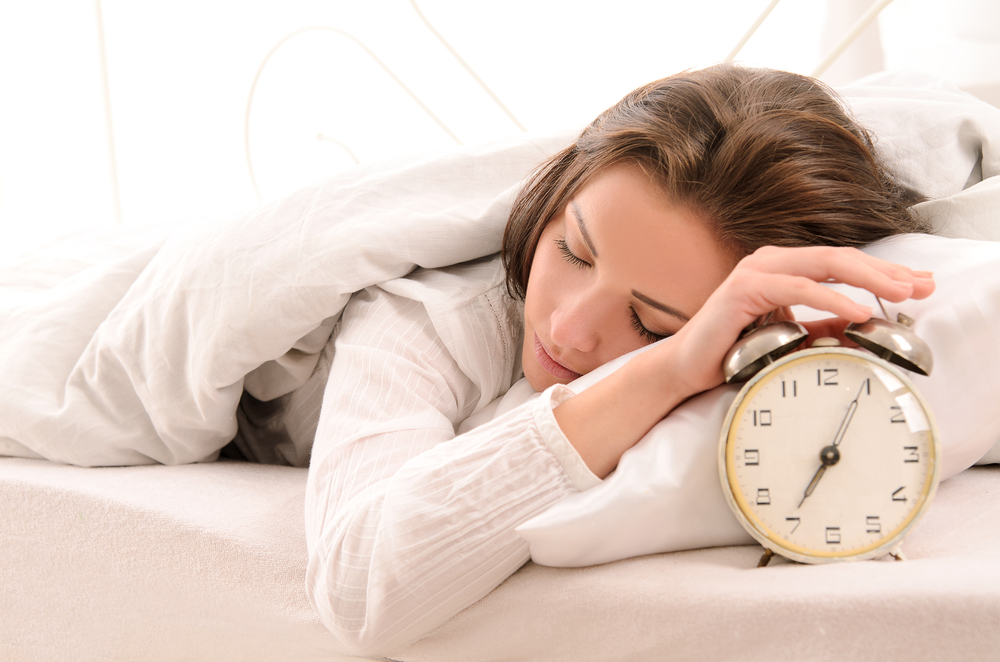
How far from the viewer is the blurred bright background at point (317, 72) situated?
156 centimetres

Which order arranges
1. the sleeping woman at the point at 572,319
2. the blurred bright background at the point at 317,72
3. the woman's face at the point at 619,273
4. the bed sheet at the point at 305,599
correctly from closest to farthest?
the bed sheet at the point at 305,599 → the sleeping woman at the point at 572,319 → the woman's face at the point at 619,273 → the blurred bright background at the point at 317,72

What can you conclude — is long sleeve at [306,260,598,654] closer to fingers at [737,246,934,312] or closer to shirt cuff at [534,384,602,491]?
shirt cuff at [534,384,602,491]

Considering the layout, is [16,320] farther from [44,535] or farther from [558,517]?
[558,517]

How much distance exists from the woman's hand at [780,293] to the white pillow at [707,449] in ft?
0.15

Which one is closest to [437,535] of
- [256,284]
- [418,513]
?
[418,513]

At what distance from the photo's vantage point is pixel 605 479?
0.57 metres

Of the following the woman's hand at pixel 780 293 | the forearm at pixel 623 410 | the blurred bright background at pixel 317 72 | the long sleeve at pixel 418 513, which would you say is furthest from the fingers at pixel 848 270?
the blurred bright background at pixel 317 72

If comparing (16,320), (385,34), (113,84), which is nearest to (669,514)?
(16,320)

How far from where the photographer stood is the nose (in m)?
0.69

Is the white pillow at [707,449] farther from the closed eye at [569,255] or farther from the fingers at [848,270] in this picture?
the closed eye at [569,255]

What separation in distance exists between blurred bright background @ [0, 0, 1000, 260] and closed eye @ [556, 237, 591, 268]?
64cm

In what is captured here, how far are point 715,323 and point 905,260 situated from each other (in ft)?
0.83

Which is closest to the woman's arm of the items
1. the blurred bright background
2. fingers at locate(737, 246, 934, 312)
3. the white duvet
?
fingers at locate(737, 246, 934, 312)

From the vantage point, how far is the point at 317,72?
2141 mm
